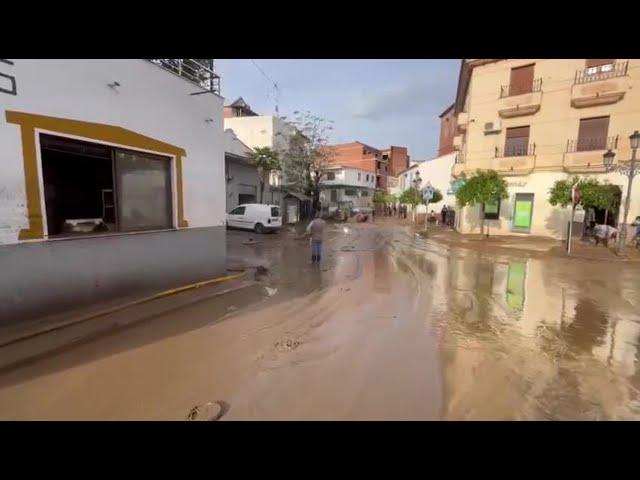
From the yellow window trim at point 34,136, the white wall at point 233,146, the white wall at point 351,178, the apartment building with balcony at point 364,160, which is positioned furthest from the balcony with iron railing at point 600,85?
the apartment building with balcony at point 364,160

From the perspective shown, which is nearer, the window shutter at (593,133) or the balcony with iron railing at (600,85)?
the balcony with iron railing at (600,85)

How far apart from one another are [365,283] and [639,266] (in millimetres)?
9658

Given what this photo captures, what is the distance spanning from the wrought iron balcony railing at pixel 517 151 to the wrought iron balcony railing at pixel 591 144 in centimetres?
165

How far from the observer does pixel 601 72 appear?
53.5 feet

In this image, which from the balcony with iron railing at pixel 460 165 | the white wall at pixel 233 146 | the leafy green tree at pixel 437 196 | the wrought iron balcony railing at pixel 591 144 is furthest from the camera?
the leafy green tree at pixel 437 196

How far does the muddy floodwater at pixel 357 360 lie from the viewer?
317 centimetres

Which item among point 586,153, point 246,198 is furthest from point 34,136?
point 586,153

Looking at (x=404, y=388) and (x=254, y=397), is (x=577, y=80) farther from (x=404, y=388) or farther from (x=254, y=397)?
(x=254, y=397)

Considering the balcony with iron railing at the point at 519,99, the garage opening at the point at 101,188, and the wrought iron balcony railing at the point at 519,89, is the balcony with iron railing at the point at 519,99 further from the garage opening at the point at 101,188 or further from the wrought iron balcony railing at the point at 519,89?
the garage opening at the point at 101,188

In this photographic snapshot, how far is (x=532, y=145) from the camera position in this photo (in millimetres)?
18250

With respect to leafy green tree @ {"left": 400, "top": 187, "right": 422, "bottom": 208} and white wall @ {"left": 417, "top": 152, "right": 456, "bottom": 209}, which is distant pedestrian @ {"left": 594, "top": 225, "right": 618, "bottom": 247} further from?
leafy green tree @ {"left": 400, "top": 187, "right": 422, "bottom": 208}

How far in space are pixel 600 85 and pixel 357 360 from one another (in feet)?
66.1
